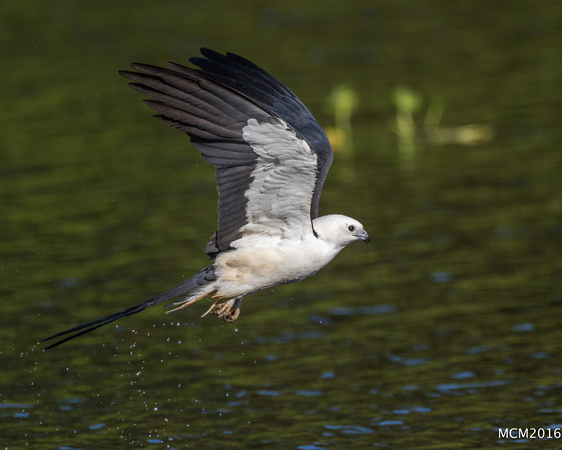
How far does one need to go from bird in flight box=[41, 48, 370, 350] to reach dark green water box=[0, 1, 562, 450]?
7.71ft

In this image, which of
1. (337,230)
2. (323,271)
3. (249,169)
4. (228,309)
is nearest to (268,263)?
(337,230)

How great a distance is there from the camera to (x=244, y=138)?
28.6ft

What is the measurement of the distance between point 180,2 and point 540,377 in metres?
27.7

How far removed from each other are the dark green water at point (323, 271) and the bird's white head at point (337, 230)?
8.26 ft

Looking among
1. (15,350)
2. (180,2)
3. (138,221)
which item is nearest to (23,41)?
(180,2)

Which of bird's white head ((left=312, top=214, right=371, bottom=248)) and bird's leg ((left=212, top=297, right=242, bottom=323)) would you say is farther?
bird's leg ((left=212, top=297, right=242, bottom=323))

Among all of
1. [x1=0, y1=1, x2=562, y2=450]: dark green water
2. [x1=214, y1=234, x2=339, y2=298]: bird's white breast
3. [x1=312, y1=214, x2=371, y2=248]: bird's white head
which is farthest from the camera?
[x1=0, y1=1, x2=562, y2=450]: dark green water

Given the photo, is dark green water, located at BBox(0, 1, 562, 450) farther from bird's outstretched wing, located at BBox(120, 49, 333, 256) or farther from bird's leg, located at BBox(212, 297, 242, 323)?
bird's outstretched wing, located at BBox(120, 49, 333, 256)

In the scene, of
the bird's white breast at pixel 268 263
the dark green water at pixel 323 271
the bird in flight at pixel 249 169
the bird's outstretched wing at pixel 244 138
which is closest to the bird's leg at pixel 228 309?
the bird in flight at pixel 249 169

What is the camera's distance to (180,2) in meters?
37.8

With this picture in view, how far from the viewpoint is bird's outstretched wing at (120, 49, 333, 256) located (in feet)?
28.0

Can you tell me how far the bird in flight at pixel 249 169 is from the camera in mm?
8586

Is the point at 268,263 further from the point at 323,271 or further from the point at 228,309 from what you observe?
the point at 323,271

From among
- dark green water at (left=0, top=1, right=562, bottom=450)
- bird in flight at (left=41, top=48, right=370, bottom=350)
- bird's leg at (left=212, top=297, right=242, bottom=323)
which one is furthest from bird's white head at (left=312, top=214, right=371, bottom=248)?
dark green water at (left=0, top=1, right=562, bottom=450)
